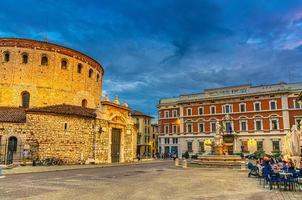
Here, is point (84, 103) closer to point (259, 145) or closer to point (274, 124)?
point (259, 145)

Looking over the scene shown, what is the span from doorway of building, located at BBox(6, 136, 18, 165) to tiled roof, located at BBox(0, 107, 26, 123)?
5.79 feet

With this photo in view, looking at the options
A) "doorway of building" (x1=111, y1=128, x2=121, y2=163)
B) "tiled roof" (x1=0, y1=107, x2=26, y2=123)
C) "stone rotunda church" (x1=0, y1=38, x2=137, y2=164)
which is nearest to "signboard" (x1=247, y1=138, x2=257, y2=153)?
"stone rotunda church" (x1=0, y1=38, x2=137, y2=164)

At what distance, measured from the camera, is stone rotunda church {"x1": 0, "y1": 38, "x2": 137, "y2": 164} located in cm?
2617

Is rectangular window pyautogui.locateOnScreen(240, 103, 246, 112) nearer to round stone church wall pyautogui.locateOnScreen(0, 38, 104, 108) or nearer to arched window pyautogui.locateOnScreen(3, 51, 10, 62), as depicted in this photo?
round stone church wall pyautogui.locateOnScreen(0, 38, 104, 108)

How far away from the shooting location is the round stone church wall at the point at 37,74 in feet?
101

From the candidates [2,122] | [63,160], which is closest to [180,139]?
[63,160]

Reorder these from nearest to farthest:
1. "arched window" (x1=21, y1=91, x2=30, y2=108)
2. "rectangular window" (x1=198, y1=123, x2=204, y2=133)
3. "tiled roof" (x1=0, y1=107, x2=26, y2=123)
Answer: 1. "tiled roof" (x1=0, y1=107, x2=26, y2=123)
2. "arched window" (x1=21, y1=91, x2=30, y2=108)
3. "rectangular window" (x1=198, y1=123, x2=204, y2=133)

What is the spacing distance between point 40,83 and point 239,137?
37.8 m

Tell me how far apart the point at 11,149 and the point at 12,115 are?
3.50 m

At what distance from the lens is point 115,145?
110 ft

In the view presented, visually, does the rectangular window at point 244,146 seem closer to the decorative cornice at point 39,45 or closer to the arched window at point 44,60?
the decorative cornice at point 39,45

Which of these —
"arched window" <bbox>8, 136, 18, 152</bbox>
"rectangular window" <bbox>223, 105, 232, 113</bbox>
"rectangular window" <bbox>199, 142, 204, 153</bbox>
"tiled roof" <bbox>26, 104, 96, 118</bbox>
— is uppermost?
"rectangular window" <bbox>223, 105, 232, 113</bbox>

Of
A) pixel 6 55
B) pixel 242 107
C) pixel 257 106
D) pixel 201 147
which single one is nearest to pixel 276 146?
pixel 257 106

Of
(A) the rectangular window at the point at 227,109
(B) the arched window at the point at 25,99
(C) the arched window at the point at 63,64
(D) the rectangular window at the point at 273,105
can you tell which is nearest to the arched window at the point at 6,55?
(B) the arched window at the point at 25,99
